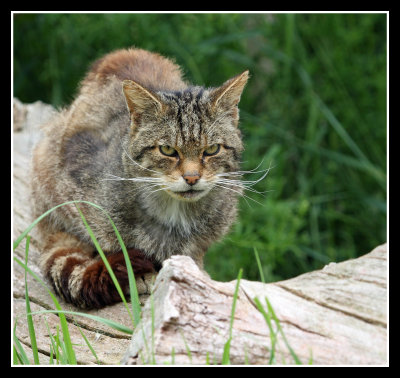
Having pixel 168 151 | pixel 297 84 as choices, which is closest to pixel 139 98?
pixel 168 151

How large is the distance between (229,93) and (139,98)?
0.46 metres

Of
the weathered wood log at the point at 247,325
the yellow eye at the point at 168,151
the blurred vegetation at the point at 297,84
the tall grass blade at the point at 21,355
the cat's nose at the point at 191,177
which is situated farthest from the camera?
the blurred vegetation at the point at 297,84

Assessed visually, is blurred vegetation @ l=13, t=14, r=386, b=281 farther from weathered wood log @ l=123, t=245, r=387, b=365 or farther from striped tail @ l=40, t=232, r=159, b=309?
weathered wood log @ l=123, t=245, r=387, b=365

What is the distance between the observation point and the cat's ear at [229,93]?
3.29m

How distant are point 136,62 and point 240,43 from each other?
2159 mm

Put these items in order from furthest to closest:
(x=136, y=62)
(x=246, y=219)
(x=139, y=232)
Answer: (x=246, y=219) → (x=136, y=62) → (x=139, y=232)

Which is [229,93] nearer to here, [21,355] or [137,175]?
[137,175]

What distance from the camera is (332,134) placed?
595 centimetres

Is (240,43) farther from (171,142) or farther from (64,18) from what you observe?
(171,142)

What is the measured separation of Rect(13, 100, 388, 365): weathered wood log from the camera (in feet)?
7.48

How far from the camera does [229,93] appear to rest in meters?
3.34

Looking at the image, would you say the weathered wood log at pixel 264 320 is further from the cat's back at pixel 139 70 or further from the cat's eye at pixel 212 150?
the cat's back at pixel 139 70

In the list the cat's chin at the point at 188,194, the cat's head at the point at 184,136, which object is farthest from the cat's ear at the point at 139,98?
the cat's chin at the point at 188,194

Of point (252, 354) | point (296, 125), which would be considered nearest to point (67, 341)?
point (252, 354)
